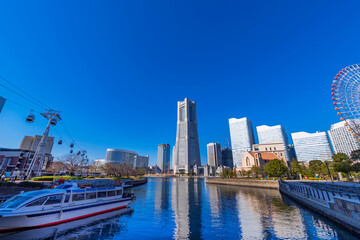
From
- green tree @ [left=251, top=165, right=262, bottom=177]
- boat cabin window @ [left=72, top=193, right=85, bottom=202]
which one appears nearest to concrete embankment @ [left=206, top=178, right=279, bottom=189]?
green tree @ [left=251, top=165, right=262, bottom=177]

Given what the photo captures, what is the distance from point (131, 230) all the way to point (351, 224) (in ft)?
71.2

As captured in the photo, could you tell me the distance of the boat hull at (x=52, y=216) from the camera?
15477 millimetres

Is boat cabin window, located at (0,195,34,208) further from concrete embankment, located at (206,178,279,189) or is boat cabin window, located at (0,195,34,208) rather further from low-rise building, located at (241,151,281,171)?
low-rise building, located at (241,151,281,171)

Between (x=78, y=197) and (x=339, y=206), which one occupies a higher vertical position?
(x=78, y=197)

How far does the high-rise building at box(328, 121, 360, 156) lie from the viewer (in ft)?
535

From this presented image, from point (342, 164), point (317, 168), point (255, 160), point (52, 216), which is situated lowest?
point (52, 216)

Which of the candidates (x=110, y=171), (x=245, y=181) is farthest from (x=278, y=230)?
(x=110, y=171)

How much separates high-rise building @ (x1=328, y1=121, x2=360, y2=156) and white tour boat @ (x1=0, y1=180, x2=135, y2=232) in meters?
226

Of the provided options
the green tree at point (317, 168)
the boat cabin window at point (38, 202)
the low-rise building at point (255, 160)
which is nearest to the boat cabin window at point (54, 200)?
the boat cabin window at point (38, 202)

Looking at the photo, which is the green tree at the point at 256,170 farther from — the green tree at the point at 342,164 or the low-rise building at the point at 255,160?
the green tree at the point at 342,164

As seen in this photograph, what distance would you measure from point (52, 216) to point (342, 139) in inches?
9885

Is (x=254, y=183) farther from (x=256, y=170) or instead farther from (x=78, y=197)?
(x=78, y=197)

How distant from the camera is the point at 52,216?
18.2 meters

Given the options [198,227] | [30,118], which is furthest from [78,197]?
[30,118]
